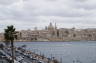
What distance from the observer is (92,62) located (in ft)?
216

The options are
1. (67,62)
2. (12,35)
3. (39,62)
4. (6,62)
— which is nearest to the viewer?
(12,35)

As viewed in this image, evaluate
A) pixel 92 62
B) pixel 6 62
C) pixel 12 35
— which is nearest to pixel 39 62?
pixel 6 62

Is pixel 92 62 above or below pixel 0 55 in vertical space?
below

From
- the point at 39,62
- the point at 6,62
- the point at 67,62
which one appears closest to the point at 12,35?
the point at 6,62

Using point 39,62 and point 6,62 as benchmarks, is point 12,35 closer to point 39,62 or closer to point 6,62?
point 6,62

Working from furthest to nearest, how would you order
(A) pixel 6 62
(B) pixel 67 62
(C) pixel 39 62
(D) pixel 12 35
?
(B) pixel 67 62
(C) pixel 39 62
(A) pixel 6 62
(D) pixel 12 35

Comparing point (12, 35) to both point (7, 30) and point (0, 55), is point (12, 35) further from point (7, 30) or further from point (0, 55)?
point (0, 55)

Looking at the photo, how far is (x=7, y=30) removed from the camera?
31.1m

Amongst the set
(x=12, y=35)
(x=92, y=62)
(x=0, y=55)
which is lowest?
(x=92, y=62)

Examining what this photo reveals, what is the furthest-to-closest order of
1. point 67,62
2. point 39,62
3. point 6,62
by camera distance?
point 67,62
point 39,62
point 6,62

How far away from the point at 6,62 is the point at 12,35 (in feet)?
23.0

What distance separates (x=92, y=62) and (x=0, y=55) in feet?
91.2

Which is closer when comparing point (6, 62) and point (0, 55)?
point (6, 62)

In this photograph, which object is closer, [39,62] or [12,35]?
[12,35]
